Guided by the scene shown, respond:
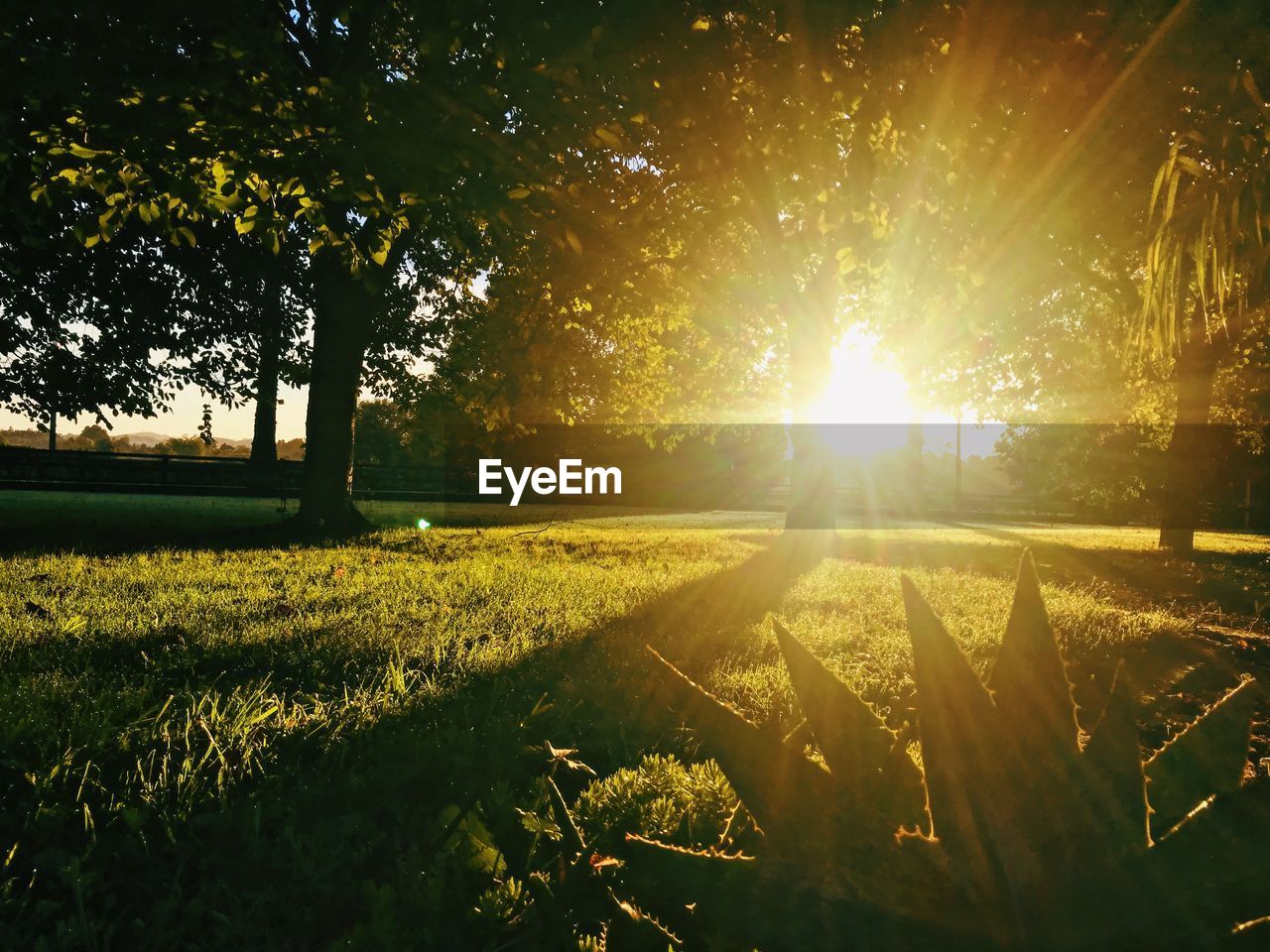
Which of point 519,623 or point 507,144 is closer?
point 519,623

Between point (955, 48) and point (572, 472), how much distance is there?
3517cm

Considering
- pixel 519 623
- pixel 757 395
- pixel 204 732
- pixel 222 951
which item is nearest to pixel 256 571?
pixel 519 623

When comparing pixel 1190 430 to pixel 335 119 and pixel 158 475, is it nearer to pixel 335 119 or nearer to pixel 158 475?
pixel 335 119

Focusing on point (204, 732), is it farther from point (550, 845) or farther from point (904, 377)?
point (904, 377)

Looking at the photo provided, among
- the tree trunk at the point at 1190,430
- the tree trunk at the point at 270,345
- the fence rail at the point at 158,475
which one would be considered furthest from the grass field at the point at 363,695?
the fence rail at the point at 158,475

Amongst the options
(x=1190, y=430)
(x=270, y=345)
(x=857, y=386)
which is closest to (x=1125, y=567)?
(x=1190, y=430)

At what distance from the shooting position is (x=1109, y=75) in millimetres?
4711

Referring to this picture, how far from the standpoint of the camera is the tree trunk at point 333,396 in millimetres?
12883

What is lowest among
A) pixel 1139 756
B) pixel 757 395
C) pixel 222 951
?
pixel 222 951

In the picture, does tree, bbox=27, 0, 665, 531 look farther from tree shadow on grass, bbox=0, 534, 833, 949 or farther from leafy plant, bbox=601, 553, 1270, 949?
leafy plant, bbox=601, 553, 1270, 949

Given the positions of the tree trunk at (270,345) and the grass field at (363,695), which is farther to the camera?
the tree trunk at (270,345)

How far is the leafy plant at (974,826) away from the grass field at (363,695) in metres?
0.89

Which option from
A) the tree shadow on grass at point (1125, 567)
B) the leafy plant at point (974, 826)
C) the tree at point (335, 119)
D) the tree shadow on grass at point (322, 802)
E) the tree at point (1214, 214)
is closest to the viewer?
the leafy plant at point (974, 826)

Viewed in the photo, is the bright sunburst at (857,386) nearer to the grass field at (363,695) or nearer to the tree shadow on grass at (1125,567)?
the tree shadow on grass at (1125,567)
